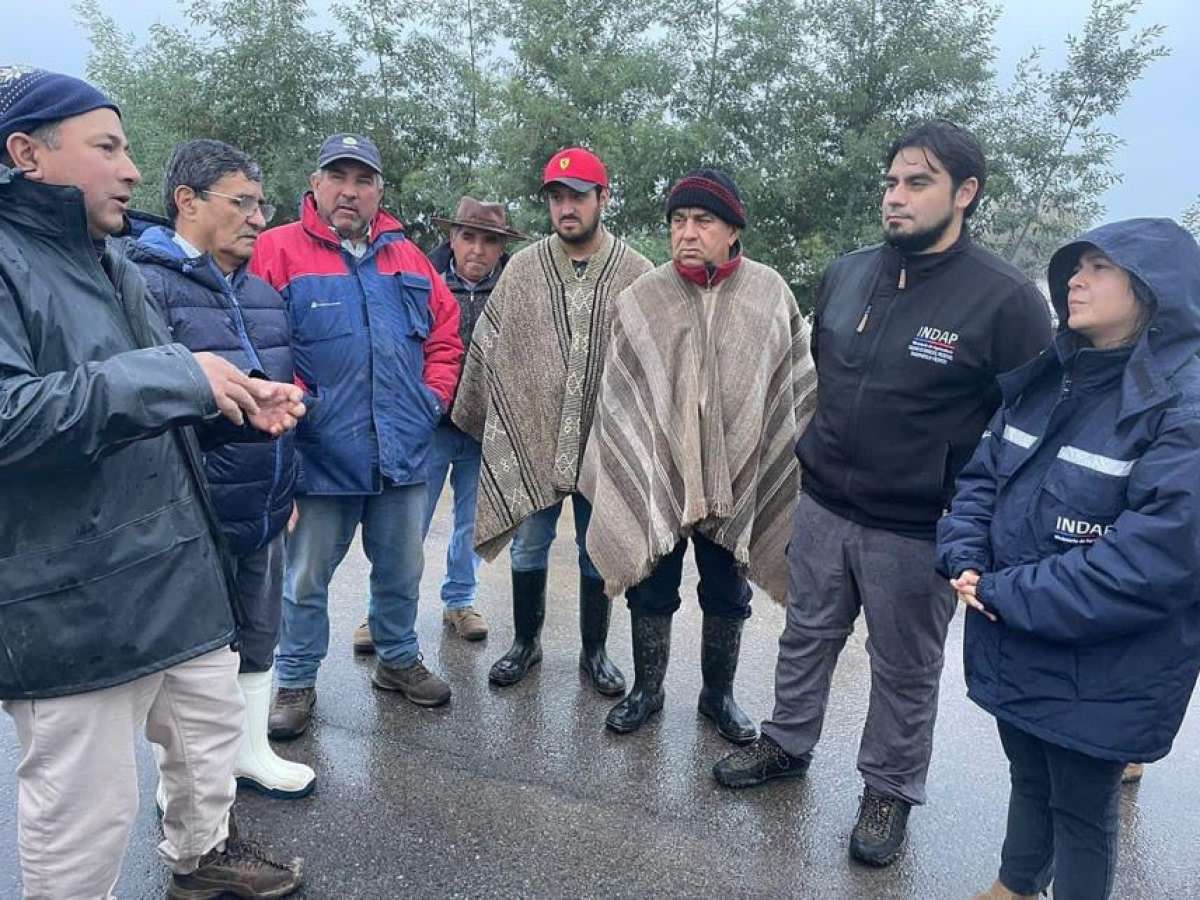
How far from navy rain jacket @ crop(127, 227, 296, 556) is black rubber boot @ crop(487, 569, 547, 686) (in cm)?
124

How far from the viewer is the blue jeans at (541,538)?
143 inches

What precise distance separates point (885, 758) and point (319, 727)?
1.98 meters

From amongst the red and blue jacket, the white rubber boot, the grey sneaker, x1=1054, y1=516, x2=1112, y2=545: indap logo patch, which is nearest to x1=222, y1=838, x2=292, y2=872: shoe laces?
the white rubber boot

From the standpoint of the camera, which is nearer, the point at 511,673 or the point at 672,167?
the point at 511,673

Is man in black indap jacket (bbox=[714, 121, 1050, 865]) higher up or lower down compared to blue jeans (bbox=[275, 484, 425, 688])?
higher up

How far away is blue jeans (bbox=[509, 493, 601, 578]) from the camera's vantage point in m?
3.64

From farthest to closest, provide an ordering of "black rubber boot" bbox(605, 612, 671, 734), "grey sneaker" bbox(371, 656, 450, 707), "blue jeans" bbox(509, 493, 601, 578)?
"blue jeans" bbox(509, 493, 601, 578), "grey sneaker" bbox(371, 656, 450, 707), "black rubber boot" bbox(605, 612, 671, 734)

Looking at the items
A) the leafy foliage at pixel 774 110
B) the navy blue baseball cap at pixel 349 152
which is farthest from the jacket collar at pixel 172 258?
the leafy foliage at pixel 774 110

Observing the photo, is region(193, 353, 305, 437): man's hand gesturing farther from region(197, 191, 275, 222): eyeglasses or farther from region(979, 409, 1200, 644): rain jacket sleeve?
region(979, 409, 1200, 644): rain jacket sleeve

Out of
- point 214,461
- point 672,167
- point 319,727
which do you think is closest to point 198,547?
point 214,461

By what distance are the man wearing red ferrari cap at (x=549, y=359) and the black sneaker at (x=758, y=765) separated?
28.3 inches

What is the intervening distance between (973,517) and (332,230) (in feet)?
7.42

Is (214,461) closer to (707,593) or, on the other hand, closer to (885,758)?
(707,593)

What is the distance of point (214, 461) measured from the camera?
2520 mm
